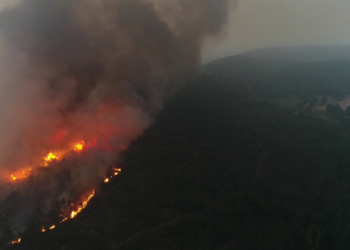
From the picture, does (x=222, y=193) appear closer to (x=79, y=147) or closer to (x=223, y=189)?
(x=223, y=189)

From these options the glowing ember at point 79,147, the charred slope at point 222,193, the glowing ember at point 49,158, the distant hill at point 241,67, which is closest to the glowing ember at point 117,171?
the charred slope at point 222,193

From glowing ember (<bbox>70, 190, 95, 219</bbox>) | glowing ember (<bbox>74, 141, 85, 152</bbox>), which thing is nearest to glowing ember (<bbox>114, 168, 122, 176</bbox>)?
glowing ember (<bbox>70, 190, 95, 219</bbox>)

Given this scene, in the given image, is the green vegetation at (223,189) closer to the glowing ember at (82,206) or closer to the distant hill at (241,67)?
the glowing ember at (82,206)

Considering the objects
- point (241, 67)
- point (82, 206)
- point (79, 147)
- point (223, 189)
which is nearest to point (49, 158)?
point (79, 147)

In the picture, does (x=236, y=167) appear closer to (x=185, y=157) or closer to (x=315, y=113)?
(x=185, y=157)

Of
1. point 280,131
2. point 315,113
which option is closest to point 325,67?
point 315,113

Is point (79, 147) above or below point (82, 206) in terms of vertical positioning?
above

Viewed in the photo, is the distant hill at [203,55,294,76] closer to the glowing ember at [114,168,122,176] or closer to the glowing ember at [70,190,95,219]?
the glowing ember at [114,168,122,176]

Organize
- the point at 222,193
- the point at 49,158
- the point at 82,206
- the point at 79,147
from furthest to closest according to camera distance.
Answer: the point at 79,147, the point at 49,158, the point at 82,206, the point at 222,193

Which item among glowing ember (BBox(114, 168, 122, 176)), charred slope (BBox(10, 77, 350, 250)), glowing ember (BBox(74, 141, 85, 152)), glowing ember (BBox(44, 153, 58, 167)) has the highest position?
glowing ember (BBox(74, 141, 85, 152))
